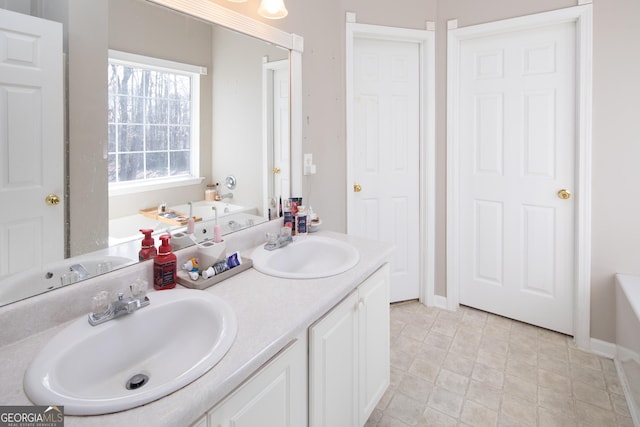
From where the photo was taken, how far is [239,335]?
0.90 m

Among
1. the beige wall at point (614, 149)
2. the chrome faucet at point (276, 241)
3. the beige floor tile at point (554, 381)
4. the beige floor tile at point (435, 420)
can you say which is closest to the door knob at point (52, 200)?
the chrome faucet at point (276, 241)

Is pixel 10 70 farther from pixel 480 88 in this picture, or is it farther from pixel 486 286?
pixel 486 286

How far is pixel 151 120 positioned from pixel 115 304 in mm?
637

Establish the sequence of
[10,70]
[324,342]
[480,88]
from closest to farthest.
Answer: [10,70] < [324,342] < [480,88]

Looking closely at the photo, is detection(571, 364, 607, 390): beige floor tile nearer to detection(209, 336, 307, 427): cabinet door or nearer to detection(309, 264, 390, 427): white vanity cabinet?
detection(309, 264, 390, 427): white vanity cabinet

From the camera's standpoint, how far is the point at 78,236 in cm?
107

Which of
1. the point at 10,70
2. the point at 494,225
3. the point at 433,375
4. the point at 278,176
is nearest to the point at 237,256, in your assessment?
the point at 278,176

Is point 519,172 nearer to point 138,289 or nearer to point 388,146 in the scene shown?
point 388,146

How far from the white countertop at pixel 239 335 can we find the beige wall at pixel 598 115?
99cm

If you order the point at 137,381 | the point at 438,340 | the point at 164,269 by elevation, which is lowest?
the point at 438,340

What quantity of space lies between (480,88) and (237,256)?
7.23 feet

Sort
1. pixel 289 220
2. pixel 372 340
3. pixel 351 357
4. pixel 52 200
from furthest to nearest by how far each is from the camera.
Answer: pixel 289 220 < pixel 372 340 < pixel 351 357 < pixel 52 200

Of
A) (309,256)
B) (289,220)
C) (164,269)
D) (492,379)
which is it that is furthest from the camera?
(492,379)

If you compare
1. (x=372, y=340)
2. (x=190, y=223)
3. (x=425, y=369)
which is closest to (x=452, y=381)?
(x=425, y=369)
